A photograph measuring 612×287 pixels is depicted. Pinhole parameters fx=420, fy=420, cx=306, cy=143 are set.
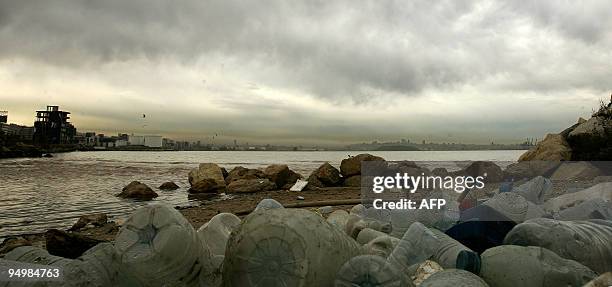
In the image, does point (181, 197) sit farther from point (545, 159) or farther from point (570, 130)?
point (570, 130)

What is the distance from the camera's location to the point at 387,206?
226 inches

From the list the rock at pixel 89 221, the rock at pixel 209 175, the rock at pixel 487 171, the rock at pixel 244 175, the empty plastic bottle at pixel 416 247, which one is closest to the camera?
the empty plastic bottle at pixel 416 247

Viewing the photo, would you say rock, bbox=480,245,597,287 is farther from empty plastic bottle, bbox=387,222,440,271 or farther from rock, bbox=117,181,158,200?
rock, bbox=117,181,158,200

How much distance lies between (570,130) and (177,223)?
701 inches

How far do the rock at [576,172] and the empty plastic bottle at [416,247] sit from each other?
32.1 feet

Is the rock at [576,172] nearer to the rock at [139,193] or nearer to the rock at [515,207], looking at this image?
the rock at [515,207]

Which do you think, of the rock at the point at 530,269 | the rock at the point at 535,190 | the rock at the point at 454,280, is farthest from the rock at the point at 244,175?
the rock at the point at 454,280

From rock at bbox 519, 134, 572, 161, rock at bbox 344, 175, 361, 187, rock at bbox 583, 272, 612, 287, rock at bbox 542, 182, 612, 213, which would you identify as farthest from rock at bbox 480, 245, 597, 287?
rock at bbox 344, 175, 361, 187

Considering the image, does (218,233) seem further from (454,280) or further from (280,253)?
(454,280)

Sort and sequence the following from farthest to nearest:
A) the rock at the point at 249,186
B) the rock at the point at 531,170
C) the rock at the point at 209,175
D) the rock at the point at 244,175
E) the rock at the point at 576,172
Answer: the rock at the point at 244,175, the rock at the point at 209,175, the rock at the point at 249,186, the rock at the point at 531,170, the rock at the point at 576,172

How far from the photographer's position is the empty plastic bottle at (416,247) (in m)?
3.33

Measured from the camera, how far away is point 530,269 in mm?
2676

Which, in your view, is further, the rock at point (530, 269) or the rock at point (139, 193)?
the rock at point (139, 193)

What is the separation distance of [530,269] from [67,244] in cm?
373
